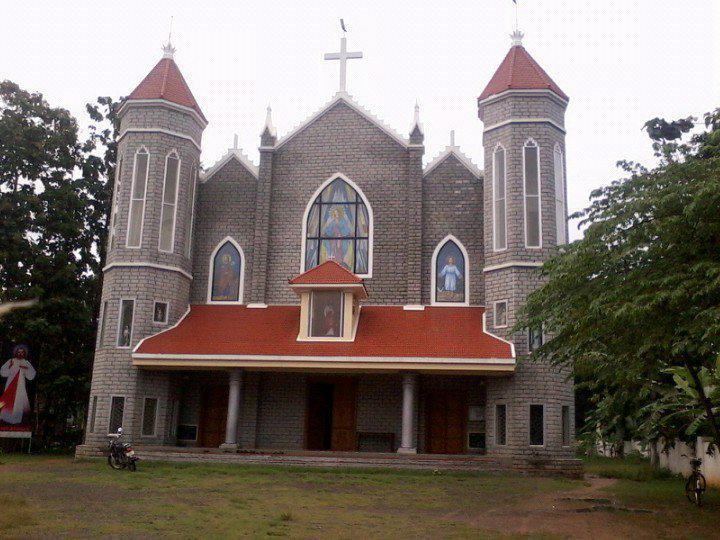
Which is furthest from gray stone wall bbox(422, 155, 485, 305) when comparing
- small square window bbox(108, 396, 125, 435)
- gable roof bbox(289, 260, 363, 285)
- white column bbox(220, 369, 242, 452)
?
small square window bbox(108, 396, 125, 435)

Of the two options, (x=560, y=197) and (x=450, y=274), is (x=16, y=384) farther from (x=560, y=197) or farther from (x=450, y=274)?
(x=560, y=197)

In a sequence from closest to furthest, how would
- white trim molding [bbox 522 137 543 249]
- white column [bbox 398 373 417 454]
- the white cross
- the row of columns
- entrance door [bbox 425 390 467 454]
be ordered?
white column [bbox 398 373 417 454] < the row of columns < white trim molding [bbox 522 137 543 249] < entrance door [bbox 425 390 467 454] < the white cross

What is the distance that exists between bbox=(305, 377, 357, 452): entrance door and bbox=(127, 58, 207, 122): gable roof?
942 cm

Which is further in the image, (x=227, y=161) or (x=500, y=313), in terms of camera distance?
(x=227, y=161)

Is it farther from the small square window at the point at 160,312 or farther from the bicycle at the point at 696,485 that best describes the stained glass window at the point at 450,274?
the bicycle at the point at 696,485

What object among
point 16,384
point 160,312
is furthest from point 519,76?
point 16,384

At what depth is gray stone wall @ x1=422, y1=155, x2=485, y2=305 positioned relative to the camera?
910 inches

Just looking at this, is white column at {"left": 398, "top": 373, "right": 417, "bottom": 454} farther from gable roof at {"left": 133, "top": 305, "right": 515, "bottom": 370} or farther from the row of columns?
gable roof at {"left": 133, "top": 305, "right": 515, "bottom": 370}

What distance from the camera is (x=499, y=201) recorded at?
73.5ft

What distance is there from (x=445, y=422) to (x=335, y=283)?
200 inches

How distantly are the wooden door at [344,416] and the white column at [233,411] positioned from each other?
9.37 ft

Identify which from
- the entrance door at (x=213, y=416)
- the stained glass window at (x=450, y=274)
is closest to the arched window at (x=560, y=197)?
the stained glass window at (x=450, y=274)

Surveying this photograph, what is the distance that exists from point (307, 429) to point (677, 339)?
1341 cm

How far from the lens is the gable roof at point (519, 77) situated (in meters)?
22.6
